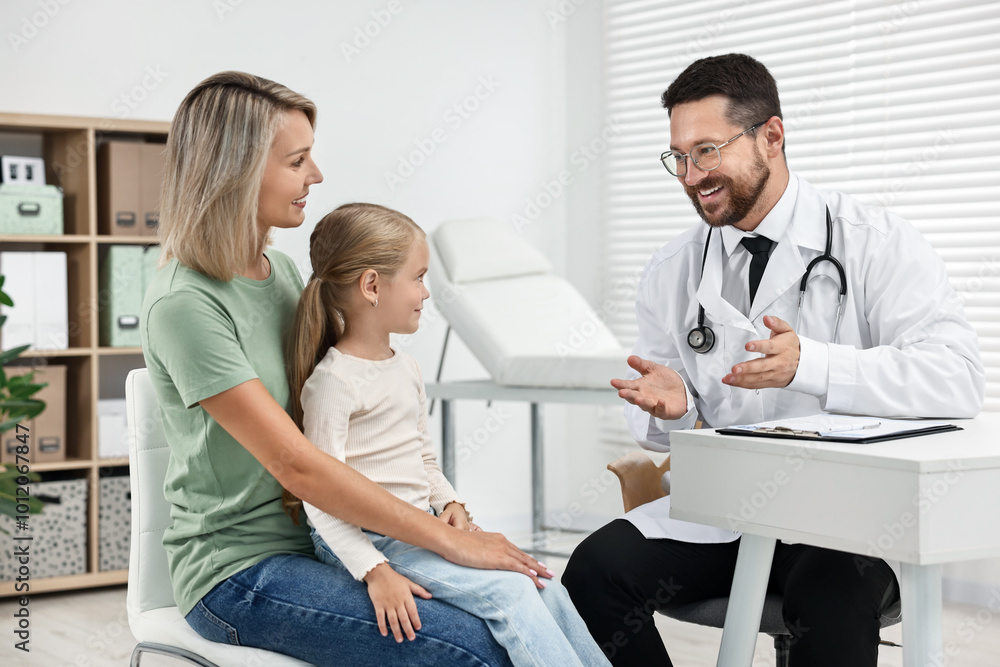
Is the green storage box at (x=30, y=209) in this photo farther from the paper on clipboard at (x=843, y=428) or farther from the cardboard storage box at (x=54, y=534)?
the paper on clipboard at (x=843, y=428)

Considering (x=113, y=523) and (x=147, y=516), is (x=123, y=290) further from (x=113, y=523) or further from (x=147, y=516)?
(x=147, y=516)

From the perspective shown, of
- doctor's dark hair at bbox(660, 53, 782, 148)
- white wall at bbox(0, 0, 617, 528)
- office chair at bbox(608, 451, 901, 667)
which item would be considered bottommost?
office chair at bbox(608, 451, 901, 667)

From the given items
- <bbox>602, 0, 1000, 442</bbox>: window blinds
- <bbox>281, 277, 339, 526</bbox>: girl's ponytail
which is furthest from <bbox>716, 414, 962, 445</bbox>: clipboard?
<bbox>602, 0, 1000, 442</bbox>: window blinds

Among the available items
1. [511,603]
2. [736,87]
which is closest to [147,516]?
[511,603]

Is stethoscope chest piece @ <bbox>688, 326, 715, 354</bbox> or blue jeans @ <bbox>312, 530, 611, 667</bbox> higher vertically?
stethoscope chest piece @ <bbox>688, 326, 715, 354</bbox>

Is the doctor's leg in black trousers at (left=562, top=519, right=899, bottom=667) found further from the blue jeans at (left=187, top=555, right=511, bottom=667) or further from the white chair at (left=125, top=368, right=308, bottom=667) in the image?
the white chair at (left=125, top=368, right=308, bottom=667)

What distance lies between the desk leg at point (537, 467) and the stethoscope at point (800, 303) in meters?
2.03

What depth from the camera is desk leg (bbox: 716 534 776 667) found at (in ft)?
4.12

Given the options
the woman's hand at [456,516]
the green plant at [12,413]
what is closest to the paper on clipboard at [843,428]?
the woman's hand at [456,516]

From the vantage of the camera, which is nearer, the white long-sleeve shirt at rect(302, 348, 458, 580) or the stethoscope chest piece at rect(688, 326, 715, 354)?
the white long-sleeve shirt at rect(302, 348, 458, 580)

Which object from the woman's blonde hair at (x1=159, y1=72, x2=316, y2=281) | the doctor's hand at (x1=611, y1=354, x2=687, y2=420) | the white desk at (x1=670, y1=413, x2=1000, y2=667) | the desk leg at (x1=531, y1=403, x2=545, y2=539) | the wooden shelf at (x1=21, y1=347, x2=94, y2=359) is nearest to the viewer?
the white desk at (x1=670, y1=413, x2=1000, y2=667)

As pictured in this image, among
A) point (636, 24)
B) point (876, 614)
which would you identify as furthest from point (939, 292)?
point (636, 24)

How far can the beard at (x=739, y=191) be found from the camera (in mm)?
1637

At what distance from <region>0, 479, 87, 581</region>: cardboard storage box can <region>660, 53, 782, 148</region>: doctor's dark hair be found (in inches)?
89.3
